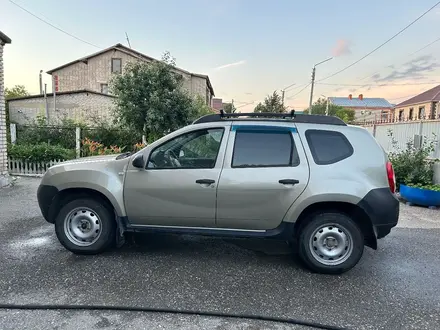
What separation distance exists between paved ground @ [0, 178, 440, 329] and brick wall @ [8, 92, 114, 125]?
645 inches

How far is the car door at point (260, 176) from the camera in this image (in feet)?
10.8

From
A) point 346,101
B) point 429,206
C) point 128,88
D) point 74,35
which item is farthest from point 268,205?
point 346,101

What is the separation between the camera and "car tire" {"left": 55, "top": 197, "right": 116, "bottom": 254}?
364 centimetres

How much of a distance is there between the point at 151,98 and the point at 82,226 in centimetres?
821

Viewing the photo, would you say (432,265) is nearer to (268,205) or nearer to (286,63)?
(268,205)

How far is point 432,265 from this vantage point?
3691 millimetres

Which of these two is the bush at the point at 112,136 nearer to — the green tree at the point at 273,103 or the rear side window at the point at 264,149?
the rear side window at the point at 264,149

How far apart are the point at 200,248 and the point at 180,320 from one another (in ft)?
5.22

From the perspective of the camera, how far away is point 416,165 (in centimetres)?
755

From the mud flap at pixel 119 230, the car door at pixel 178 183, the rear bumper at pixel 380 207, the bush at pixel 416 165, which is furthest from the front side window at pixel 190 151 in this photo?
the bush at pixel 416 165

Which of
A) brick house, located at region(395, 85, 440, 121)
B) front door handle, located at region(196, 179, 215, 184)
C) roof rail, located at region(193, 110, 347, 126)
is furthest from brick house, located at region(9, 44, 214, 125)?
brick house, located at region(395, 85, 440, 121)

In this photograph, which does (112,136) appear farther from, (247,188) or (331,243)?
(331,243)

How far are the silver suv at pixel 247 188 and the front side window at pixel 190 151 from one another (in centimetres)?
1

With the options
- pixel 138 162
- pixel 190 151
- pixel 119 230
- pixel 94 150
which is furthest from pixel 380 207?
pixel 94 150
